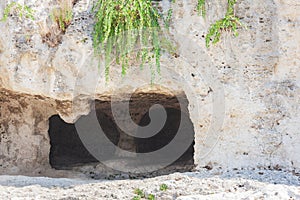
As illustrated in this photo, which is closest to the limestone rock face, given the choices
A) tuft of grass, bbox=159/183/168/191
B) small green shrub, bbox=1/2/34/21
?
small green shrub, bbox=1/2/34/21

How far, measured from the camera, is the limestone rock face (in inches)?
197

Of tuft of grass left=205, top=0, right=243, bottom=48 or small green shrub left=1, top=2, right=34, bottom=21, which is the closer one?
tuft of grass left=205, top=0, right=243, bottom=48

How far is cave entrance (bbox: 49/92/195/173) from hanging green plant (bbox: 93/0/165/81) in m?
1.13

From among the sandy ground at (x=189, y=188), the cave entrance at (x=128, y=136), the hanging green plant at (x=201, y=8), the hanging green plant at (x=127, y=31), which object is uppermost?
the hanging green plant at (x=201, y=8)

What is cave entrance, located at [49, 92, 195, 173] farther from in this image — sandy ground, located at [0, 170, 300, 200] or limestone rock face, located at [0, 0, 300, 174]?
sandy ground, located at [0, 170, 300, 200]

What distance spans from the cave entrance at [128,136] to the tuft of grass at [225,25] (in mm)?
1337

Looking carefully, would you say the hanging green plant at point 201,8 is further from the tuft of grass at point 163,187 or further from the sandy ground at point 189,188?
the tuft of grass at point 163,187

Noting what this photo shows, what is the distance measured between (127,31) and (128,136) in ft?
7.66

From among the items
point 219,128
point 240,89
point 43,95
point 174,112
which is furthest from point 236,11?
point 174,112

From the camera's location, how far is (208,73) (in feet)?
17.0

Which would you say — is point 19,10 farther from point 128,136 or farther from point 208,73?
point 128,136

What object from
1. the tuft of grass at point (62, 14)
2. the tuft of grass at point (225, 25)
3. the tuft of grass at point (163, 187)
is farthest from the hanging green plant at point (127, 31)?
the tuft of grass at point (163, 187)

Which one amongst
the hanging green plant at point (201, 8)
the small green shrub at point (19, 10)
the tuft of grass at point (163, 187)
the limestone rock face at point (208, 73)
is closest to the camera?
the tuft of grass at point (163, 187)

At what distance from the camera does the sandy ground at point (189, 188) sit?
4285 mm
